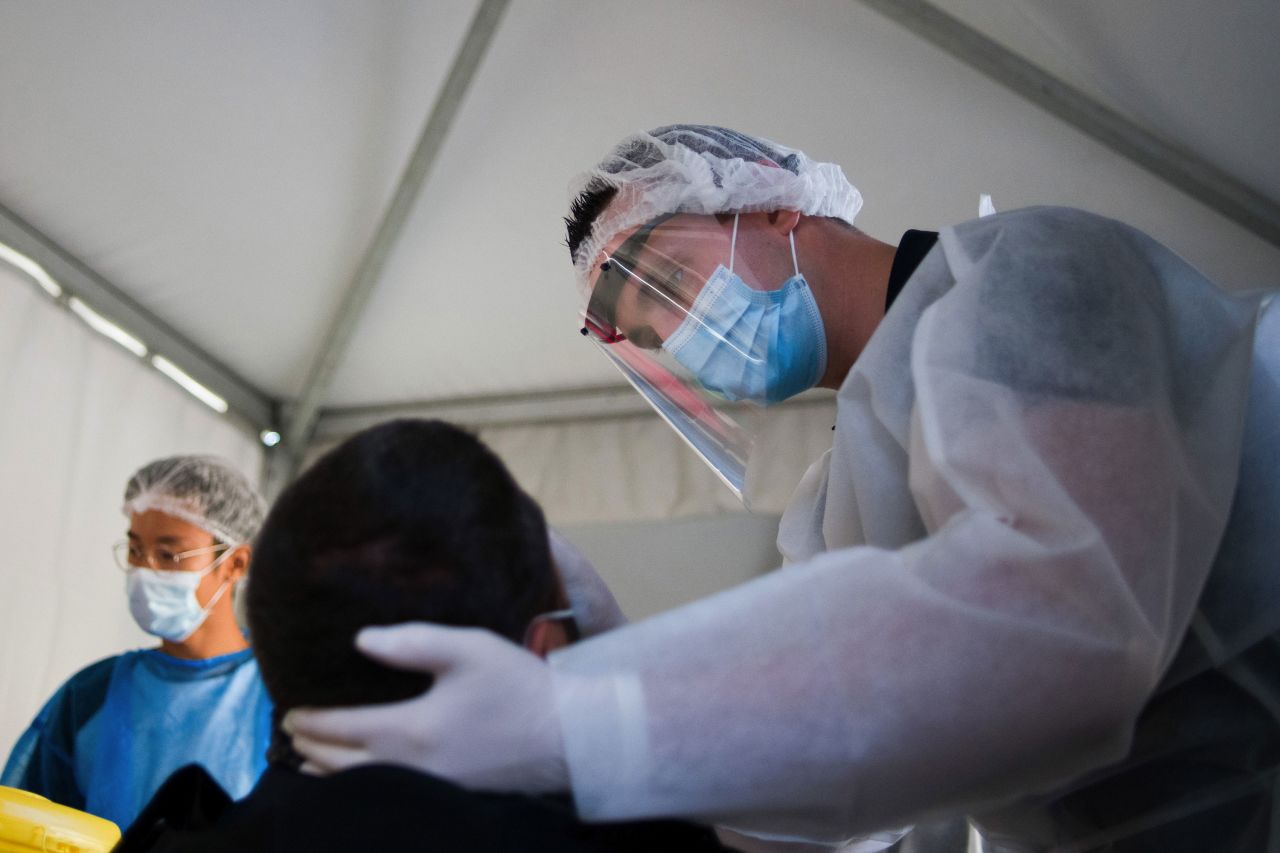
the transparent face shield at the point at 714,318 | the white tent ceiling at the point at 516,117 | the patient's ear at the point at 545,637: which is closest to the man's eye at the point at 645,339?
the transparent face shield at the point at 714,318

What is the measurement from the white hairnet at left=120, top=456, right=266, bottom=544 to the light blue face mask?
1.58 meters

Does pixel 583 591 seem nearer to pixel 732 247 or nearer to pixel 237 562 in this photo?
pixel 732 247

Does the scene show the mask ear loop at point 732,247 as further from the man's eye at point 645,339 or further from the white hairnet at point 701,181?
the man's eye at point 645,339

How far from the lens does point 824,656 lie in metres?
0.73

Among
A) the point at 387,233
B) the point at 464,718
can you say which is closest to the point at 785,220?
the point at 464,718

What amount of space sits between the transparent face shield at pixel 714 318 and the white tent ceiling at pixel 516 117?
1.21 meters

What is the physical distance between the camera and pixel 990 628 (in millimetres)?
743

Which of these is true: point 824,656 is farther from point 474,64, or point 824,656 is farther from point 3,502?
point 3,502

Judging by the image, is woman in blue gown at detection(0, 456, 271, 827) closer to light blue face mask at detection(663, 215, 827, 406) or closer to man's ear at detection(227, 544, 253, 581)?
man's ear at detection(227, 544, 253, 581)

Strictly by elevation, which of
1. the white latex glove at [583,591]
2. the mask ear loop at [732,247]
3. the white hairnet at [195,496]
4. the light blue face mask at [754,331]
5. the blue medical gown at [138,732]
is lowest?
the blue medical gown at [138,732]

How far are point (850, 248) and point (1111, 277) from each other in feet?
1.54

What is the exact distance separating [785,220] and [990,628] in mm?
786

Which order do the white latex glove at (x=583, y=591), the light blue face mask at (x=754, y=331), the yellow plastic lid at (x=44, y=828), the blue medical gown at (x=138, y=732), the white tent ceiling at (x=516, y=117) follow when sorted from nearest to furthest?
the white latex glove at (x=583, y=591) < the yellow plastic lid at (x=44, y=828) < the light blue face mask at (x=754, y=331) < the blue medical gown at (x=138, y=732) < the white tent ceiling at (x=516, y=117)

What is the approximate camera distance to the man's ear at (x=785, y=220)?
1.41 m
